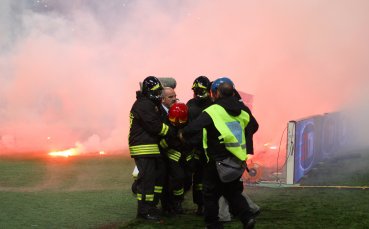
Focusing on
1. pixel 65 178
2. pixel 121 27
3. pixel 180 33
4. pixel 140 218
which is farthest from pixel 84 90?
pixel 140 218

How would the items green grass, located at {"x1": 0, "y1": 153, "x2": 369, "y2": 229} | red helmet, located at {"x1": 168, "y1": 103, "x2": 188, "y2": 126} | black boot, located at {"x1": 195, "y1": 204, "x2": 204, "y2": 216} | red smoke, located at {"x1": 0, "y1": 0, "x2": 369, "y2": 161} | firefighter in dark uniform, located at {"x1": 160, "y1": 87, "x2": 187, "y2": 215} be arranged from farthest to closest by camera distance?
red smoke, located at {"x1": 0, "y1": 0, "x2": 369, "y2": 161}
black boot, located at {"x1": 195, "y1": 204, "x2": 204, "y2": 216}
firefighter in dark uniform, located at {"x1": 160, "y1": 87, "x2": 187, "y2": 215}
green grass, located at {"x1": 0, "y1": 153, "x2": 369, "y2": 229}
red helmet, located at {"x1": 168, "y1": 103, "x2": 188, "y2": 126}

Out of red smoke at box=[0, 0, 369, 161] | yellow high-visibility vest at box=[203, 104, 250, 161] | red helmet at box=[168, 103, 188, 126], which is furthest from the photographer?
red smoke at box=[0, 0, 369, 161]

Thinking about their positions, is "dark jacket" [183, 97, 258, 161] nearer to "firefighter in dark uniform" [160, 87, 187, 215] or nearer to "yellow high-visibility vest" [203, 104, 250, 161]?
"yellow high-visibility vest" [203, 104, 250, 161]

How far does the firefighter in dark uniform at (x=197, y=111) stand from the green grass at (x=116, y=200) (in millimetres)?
340

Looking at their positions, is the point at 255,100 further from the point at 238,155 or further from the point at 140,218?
the point at 238,155

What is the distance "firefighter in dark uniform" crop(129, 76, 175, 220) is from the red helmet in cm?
23

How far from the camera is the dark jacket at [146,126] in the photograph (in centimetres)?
684

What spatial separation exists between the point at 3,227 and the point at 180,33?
12.9 meters

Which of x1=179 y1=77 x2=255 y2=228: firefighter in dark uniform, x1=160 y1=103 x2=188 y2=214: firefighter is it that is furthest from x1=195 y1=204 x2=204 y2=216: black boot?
x1=179 y1=77 x2=255 y2=228: firefighter in dark uniform

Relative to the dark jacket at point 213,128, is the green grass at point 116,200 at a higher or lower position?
lower

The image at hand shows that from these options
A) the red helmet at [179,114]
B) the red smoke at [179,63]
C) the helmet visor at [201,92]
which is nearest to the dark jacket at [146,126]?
the red helmet at [179,114]

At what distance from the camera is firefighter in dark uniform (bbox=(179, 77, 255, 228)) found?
548 cm

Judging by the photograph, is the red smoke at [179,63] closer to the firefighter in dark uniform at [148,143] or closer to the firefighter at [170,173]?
the firefighter at [170,173]

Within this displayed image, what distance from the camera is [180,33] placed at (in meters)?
18.7
